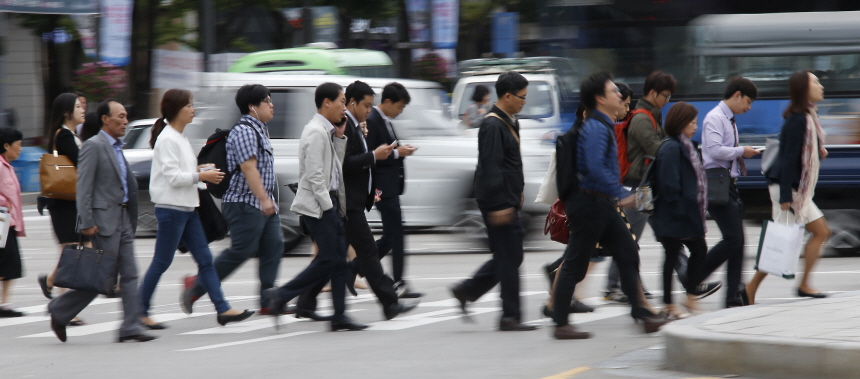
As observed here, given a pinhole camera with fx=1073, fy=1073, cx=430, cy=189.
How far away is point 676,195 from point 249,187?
2802mm

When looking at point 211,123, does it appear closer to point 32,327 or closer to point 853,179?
point 32,327

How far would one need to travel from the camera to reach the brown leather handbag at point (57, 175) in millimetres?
7473

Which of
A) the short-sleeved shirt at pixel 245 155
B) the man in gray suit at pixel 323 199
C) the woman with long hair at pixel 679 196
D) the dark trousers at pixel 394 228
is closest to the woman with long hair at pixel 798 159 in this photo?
the woman with long hair at pixel 679 196

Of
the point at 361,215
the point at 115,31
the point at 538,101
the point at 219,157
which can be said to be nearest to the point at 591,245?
the point at 361,215

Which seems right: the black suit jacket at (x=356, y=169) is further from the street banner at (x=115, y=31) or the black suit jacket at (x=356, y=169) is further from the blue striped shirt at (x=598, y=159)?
the street banner at (x=115, y=31)

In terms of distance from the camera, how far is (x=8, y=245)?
824 centimetres

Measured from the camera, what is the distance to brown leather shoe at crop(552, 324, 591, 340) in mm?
6438

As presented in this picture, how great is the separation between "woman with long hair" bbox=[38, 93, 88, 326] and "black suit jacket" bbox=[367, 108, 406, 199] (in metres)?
2.12

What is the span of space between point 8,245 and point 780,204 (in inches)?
225

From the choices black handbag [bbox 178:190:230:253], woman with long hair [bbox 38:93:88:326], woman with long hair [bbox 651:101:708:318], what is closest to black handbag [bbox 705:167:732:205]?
woman with long hair [bbox 651:101:708:318]

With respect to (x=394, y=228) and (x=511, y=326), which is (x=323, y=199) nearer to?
(x=511, y=326)

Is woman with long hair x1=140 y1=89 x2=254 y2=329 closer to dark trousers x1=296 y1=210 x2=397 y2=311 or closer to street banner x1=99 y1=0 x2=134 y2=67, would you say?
dark trousers x1=296 y1=210 x2=397 y2=311

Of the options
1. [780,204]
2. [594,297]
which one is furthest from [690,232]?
[594,297]

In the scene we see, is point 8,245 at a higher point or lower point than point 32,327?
higher
